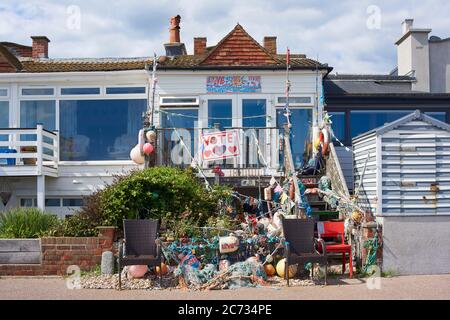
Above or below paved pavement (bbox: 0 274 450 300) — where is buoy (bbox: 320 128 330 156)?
above

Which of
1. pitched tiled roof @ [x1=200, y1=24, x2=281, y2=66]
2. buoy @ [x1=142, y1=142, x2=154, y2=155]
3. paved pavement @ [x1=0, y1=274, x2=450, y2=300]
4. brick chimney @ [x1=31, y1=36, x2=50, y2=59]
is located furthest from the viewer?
brick chimney @ [x1=31, y1=36, x2=50, y2=59]

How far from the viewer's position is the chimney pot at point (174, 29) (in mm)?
18312

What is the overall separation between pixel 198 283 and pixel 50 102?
8.77 meters

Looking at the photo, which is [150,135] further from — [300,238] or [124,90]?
[300,238]

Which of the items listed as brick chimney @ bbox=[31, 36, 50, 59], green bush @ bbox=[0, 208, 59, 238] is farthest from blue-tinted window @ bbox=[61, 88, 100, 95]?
green bush @ bbox=[0, 208, 59, 238]

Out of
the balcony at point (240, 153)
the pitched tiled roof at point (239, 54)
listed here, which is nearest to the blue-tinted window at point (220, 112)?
the pitched tiled roof at point (239, 54)

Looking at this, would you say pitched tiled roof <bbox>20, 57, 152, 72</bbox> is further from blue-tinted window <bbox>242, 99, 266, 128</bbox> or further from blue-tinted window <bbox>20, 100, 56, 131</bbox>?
blue-tinted window <bbox>242, 99, 266, 128</bbox>

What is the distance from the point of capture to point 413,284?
9.48 meters

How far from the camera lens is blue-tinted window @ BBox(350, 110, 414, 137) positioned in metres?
17.0

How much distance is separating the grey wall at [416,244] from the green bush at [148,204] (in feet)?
11.6

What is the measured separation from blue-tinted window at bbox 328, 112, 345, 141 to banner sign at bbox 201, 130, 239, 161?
4.56 m

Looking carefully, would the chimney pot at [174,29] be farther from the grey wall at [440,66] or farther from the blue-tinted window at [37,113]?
the grey wall at [440,66]

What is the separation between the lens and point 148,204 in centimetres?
1109
